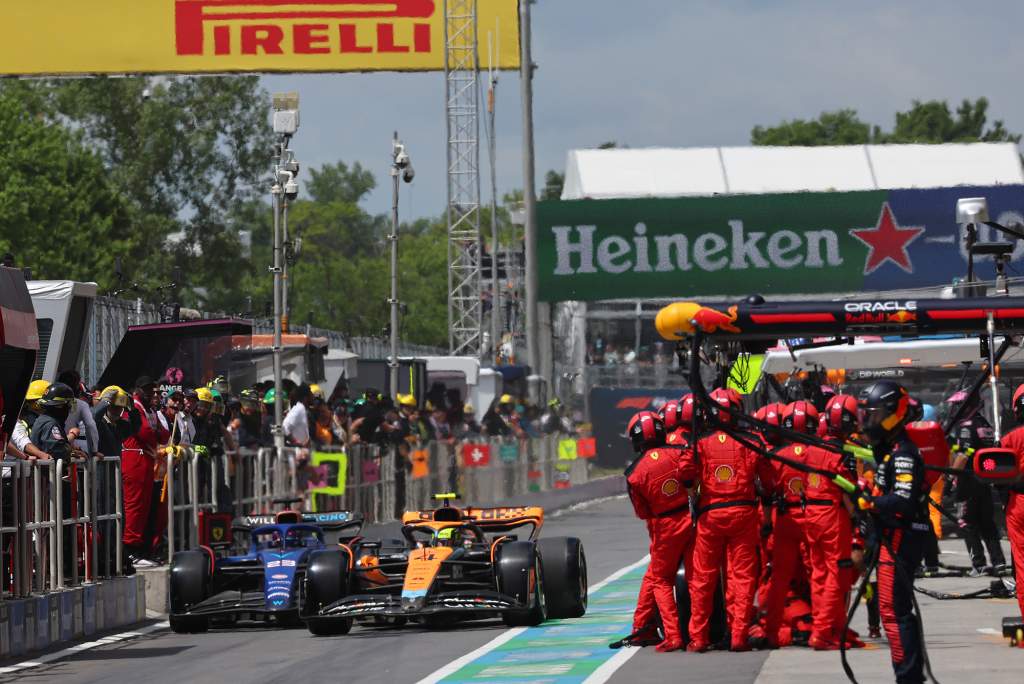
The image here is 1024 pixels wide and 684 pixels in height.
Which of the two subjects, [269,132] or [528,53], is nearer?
[528,53]

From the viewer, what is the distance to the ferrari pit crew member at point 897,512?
11.4 m

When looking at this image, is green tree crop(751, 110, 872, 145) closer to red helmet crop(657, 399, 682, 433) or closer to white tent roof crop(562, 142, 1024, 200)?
white tent roof crop(562, 142, 1024, 200)

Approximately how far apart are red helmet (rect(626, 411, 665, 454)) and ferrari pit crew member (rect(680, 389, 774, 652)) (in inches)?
19.1

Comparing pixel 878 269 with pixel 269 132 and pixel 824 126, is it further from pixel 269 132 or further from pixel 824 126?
pixel 824 126

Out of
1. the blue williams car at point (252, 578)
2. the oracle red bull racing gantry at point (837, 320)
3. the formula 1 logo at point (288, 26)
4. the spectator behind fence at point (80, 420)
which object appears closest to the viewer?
the oracle red bull racing gantry at point (837, 320)

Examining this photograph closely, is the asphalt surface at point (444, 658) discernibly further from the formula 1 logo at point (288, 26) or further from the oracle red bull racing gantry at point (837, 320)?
the formula 1 logo at point (288, 26)

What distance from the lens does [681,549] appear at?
14.9m

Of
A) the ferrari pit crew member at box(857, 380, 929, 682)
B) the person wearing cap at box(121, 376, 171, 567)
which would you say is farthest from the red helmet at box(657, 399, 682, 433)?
the person wearing cap at box(121, 376, 171, 567)

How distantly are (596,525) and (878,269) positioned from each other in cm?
1073

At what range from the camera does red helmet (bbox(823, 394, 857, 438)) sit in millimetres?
14352

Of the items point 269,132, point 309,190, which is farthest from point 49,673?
point 309,190

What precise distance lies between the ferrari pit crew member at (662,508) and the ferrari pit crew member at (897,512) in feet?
9.90

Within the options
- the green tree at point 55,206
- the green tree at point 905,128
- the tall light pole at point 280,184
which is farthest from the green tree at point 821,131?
the tall light pole at point 280,184

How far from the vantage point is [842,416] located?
47.1 feet
